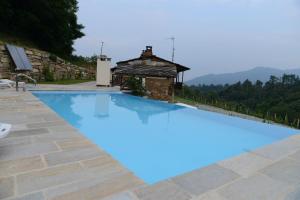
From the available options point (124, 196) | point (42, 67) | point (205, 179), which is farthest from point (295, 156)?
point (42, 67)

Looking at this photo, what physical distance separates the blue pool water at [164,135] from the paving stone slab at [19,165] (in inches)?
54.2

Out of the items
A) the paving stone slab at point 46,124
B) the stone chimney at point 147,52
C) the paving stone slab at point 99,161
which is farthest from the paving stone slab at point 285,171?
the stone chimney at point 147,52

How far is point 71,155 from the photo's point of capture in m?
3.09

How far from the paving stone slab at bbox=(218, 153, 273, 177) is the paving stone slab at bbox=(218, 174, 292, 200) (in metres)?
0.19

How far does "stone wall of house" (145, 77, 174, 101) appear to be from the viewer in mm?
13328

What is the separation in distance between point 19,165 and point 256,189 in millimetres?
2769

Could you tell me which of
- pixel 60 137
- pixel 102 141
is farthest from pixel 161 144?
pixel 60 137

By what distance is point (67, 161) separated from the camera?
290 centimetres

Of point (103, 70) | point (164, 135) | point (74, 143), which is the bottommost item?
point (164, 135)

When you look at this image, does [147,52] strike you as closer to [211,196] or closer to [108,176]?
[108,176]

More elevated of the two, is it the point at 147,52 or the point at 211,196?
the point at 147,52

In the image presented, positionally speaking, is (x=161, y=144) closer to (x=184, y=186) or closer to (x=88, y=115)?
(x=184, y=186)

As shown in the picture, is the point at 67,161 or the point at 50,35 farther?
the point at 50,35

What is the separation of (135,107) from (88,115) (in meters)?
2.56
